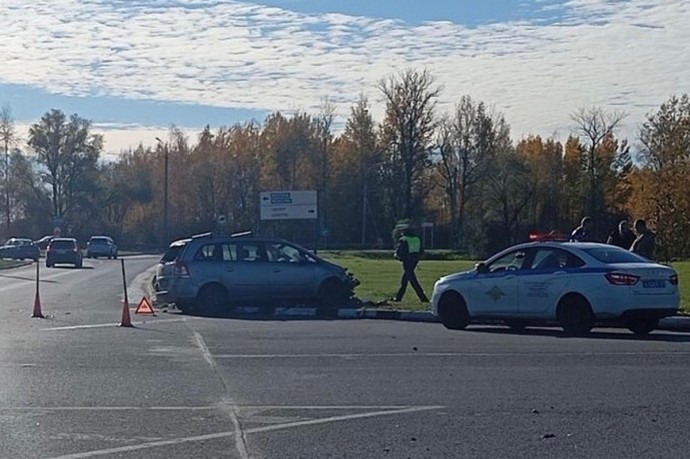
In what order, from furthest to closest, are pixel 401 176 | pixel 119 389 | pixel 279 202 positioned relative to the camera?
1. pixel 401 176
2. pixel 279 202
3. pixel 119 389

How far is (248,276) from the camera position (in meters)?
26.1

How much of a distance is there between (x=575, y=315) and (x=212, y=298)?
9.24 meters

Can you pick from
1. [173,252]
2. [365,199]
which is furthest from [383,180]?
[173,252]

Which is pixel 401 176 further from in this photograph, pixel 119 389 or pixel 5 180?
pixel 119 389

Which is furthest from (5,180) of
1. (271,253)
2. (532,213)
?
(271,253)

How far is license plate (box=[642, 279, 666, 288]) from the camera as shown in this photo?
1892 centimetres

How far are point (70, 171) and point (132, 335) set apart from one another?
89.0m

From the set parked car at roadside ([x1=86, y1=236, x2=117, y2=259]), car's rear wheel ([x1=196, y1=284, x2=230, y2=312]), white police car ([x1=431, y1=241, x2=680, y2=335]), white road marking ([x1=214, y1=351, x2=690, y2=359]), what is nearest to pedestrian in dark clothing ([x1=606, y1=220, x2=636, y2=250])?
white police car ([x1=431, y1=241, x2=680, y2=335])

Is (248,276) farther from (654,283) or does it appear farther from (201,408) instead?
(201,408)

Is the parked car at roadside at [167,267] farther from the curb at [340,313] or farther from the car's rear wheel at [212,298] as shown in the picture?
the car's rear wheel at [212,298]

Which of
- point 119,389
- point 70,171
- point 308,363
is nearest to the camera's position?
point 119,389

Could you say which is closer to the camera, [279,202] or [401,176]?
[279,202]

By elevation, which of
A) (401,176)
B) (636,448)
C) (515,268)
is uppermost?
(401,176)

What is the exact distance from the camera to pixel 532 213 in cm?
9319
